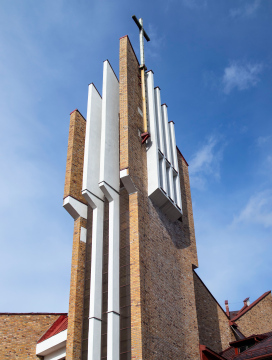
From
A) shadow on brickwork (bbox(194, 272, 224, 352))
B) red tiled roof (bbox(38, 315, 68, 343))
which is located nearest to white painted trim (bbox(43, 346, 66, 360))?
red tiled roof (bbox(38, 315, 68, 343))

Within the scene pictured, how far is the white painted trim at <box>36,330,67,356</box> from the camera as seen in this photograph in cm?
1691

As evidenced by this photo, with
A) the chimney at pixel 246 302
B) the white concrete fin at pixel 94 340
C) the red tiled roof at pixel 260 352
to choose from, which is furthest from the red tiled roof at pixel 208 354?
the chimney at pixel 246 302

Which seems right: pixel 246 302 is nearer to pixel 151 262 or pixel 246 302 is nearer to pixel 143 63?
pixel 151 262

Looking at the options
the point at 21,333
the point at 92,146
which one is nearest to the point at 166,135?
the point at 92,146

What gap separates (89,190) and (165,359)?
Result: 691 cm

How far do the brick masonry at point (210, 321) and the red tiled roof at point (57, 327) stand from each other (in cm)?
659

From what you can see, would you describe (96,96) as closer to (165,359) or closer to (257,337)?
(165,359)

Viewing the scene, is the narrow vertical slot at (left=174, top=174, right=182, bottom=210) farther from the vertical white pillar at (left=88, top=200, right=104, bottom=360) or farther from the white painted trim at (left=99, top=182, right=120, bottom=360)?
the vertical white pillar at (left=88, top=200, right=104, bottom=360)

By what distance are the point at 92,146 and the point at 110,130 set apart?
3.48 ft

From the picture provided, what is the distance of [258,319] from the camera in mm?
25172

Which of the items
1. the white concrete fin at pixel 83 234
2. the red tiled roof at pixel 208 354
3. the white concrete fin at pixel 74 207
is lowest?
the red tiled roof at pixel 208 354

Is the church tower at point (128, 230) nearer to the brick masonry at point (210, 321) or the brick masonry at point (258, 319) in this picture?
the brick masonry at point (210, 321)

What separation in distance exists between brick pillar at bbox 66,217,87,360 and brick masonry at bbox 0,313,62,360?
3.69 metres

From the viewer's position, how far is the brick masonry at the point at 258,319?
78.1 feet
